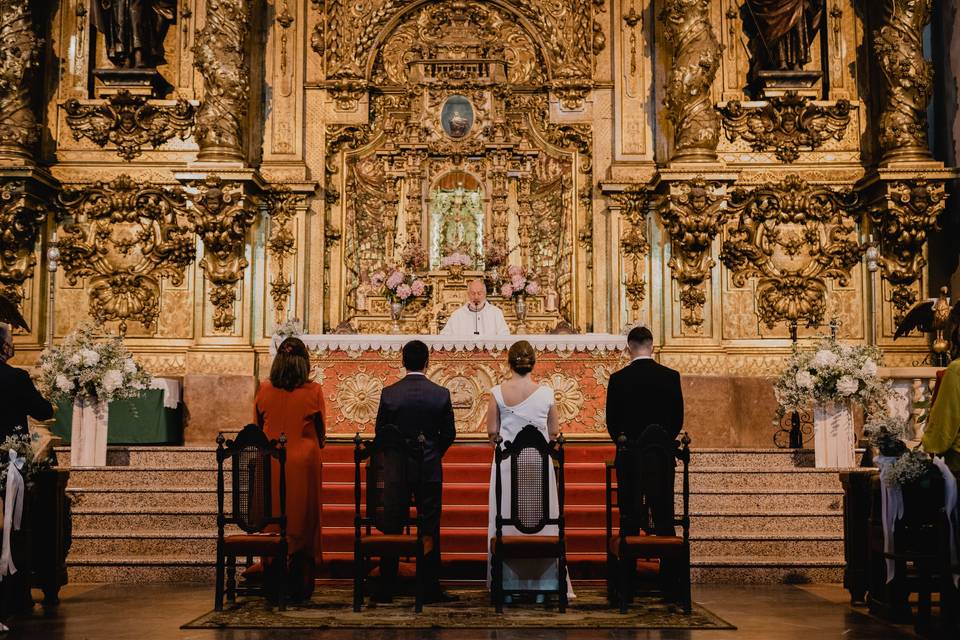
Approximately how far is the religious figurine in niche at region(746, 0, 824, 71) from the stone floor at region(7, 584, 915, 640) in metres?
7.37

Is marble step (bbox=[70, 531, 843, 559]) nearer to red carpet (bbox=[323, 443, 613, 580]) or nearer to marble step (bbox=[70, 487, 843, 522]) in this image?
marble step (bbox=[70, 487, 843, 522])

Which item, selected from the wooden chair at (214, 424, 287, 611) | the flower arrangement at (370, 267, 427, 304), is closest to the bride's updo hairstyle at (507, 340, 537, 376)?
the wooden chair at (214, 424, 287, 611)

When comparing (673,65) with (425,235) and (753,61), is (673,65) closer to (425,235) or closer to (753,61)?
(753,61)

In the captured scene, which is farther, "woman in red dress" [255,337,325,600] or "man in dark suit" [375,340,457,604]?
"woman in red dress" [255,337,325,600]

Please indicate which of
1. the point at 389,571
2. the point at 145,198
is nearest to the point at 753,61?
the point at 145,198

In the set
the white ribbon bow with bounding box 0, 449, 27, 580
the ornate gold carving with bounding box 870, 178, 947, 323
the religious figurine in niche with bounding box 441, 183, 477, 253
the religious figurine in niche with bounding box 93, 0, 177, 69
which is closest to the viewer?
the white ribbon bow with bounding box 0, 449, 27, 580

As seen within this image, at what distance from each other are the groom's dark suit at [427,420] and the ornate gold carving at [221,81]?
21.1 feet

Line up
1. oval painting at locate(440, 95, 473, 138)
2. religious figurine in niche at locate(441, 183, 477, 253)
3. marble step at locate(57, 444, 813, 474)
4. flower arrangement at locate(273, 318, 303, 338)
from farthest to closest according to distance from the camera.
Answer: oval painting at locate(440, 95, 473, 138), religious figurine in niche at locate(441, 183, 477, 253), flower arrangement at locate(273, 318, 303, 338), marble step at locate(57, 444, 813, 474)

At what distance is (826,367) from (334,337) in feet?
16.6

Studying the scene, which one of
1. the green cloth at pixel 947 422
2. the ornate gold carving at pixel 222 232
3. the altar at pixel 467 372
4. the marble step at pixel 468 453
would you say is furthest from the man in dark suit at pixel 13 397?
the ornate gold carving at pixel 222 232

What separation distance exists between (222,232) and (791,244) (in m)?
7.01

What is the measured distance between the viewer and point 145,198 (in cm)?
1406

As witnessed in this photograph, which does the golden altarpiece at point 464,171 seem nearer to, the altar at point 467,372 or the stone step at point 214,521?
the altar at point 467,372

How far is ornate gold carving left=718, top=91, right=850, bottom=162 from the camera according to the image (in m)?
14.0
